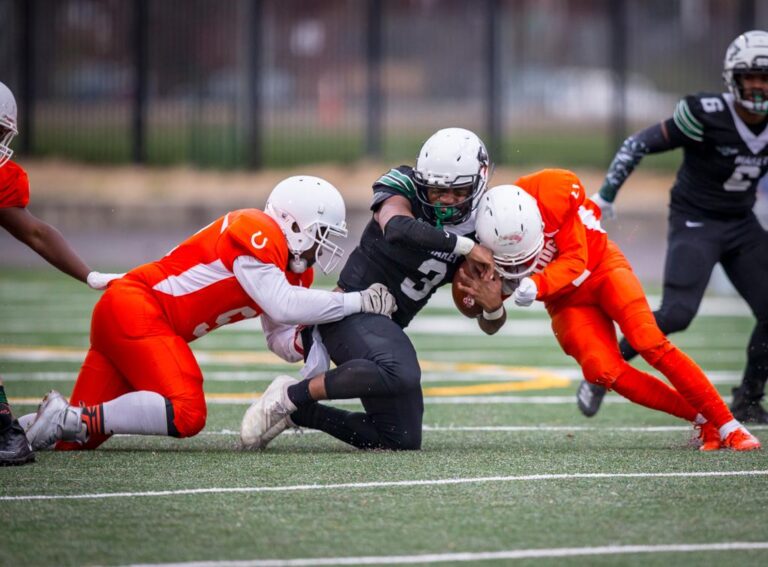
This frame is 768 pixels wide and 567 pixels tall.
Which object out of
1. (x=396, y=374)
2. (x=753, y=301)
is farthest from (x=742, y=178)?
(x=396, y=374)

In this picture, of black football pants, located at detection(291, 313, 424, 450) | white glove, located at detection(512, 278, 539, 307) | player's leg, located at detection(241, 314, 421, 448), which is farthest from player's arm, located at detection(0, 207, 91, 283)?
white glove, located at detection(512, 278, 539, 307)

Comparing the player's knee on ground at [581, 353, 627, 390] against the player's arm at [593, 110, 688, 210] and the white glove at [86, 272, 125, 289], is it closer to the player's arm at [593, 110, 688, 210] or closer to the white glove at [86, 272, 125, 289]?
the player's arm at [593, 110, 688, 210]

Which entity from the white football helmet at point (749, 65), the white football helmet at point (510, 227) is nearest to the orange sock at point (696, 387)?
the white football helmet at point (510, 227)

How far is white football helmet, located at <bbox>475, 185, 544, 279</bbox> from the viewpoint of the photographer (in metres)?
5.60

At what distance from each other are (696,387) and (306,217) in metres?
1.88

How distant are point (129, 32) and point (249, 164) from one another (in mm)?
2549

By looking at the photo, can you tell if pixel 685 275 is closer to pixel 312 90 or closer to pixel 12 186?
pixel 12 186

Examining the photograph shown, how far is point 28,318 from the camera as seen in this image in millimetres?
12117

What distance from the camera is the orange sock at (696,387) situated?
18.7 ft

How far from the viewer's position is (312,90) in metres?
18.8

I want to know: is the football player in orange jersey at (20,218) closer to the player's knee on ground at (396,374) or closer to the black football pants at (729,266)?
the player's knee on ground at (396,374)

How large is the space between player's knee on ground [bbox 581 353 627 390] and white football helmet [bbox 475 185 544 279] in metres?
0.55

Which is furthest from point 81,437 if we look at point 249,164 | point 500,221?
point 249,164

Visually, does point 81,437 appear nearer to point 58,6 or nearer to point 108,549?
point 108,549
